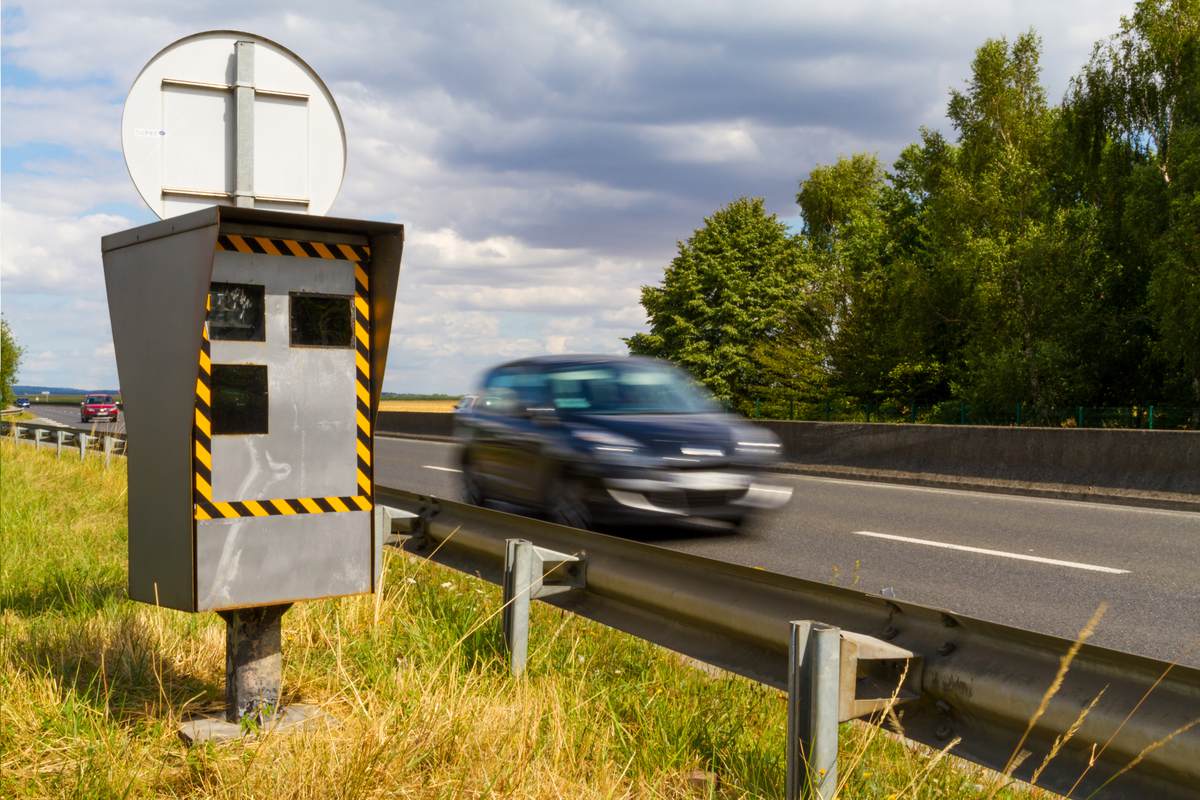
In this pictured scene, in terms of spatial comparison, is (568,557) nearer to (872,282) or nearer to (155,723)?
(155,723)

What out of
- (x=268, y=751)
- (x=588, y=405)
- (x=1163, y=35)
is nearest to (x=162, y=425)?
(x=268, y=751)

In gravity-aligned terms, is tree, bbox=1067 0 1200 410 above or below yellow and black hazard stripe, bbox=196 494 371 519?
above

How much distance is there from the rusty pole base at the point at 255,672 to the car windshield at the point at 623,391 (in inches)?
244

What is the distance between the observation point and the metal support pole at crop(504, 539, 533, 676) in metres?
4.39

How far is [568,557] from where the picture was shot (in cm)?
438

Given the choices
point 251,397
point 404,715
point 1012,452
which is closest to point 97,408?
point 1012,452

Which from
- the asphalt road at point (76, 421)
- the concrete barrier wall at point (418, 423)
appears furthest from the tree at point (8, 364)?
the concrete barrier wall at point (418, 423)

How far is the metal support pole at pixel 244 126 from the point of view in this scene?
15.1 ft

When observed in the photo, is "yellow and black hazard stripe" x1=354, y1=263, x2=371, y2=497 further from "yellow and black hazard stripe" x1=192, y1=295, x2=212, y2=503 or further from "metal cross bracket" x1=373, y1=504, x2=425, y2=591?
"metal cross bracket" x1=373, y1=504, x2=425, y2=591

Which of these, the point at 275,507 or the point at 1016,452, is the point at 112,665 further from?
the point at 1016,452

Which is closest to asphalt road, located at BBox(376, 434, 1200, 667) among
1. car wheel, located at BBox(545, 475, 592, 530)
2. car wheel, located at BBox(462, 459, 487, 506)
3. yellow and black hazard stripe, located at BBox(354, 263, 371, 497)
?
car wheel, located at BBox(545, 475, 592, 530)

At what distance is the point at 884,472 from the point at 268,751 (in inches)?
562

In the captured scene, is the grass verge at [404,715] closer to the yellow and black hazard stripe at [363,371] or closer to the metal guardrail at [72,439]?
the yellow and black hazard stripe at [363,371]

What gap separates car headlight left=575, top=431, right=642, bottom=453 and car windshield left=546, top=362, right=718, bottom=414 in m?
0.46
